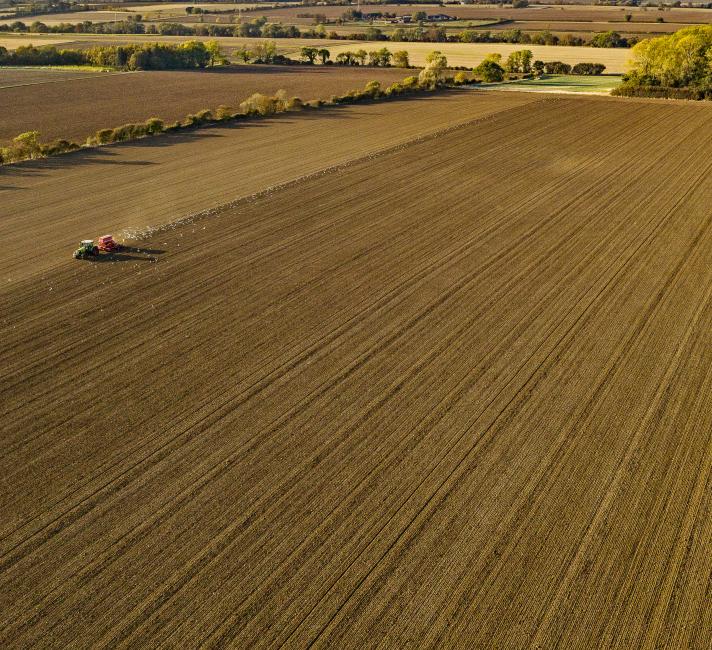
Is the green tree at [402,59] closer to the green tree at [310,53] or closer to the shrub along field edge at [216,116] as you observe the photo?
the green tree at [310,53]

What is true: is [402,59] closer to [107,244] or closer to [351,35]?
[351,35]

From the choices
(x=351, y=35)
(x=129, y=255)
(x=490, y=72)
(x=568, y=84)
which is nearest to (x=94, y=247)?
(x=129, y=255)

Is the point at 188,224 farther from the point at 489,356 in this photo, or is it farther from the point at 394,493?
the point at 394,493

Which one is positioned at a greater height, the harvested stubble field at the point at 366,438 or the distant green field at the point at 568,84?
the harvested stubble field at the point at 366,438

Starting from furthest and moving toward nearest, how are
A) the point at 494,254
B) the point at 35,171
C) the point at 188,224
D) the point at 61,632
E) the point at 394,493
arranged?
the point at 35,171 < the point at 188,224 < the point at 494,254 < the point at 394,493 < the point at 61,632

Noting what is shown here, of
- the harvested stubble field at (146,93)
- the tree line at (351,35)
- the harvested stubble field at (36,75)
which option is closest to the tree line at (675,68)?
the harvested stubble field at (146,93)

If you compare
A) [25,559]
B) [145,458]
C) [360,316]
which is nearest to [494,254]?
[360,316]
